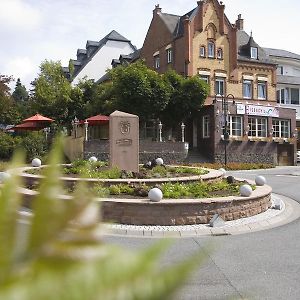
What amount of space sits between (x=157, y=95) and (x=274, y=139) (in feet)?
46.5

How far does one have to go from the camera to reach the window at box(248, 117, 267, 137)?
43.0m

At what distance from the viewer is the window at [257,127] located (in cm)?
4297

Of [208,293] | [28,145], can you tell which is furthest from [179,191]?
[28,145]

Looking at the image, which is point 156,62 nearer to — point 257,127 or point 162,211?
point 257,127

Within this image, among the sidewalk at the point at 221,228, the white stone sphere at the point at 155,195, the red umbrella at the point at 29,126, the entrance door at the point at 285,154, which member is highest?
the red umbrella at the point at 29,126

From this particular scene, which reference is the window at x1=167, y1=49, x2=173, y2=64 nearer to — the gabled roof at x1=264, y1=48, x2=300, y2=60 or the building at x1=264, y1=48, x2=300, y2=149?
the building at x1=264, y1=48, x2=300, y2=149

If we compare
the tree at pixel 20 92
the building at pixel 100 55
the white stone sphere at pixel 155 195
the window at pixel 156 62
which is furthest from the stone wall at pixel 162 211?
the tree at pixel 20 92

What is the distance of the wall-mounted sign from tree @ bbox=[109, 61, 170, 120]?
9533 millimetres

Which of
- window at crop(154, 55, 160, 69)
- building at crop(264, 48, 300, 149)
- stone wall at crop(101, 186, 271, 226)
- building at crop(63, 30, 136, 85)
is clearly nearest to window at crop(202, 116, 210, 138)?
window at crop(154, 55, 160, 69)

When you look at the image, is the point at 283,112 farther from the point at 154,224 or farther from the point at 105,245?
the point at 105,245

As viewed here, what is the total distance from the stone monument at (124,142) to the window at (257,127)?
2686 cm

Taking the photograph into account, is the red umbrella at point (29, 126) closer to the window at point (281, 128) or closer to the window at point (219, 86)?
the window at point (219, 86)

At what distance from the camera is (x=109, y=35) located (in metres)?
67.6

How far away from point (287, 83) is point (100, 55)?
28.4m
